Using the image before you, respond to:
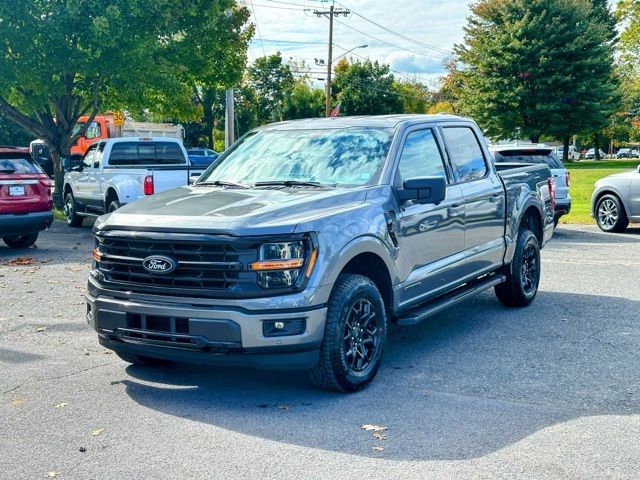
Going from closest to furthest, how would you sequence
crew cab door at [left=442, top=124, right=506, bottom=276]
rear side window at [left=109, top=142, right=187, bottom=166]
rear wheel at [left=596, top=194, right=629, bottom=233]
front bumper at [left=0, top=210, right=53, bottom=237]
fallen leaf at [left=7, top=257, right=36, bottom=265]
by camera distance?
crew cab door at [left=442, top=124, right=506, bottom=276] < fallen leaf at [left=7, top=257, right=36, bottom=265] < front bumper at [left=0, top=210, right=53, bottom=237] < rear wheel at [left=596, top=194, right=629, bottom=233] < rear side window at [left=109, top=142, right=187, bottom=166]

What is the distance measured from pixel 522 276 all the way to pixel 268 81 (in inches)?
2797

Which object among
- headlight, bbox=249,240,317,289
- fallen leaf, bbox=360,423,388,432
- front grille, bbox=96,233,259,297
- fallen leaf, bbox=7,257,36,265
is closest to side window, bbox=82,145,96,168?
fallen leaf, bbox=7,257,36,265

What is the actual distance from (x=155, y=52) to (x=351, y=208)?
15.1 metres

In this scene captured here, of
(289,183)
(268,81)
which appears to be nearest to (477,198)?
(289,183)

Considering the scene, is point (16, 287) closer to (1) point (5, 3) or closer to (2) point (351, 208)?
(2) point (351, 208)

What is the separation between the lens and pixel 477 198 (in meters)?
7.34

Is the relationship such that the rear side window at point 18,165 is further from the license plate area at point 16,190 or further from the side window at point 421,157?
the side window at point 421,157

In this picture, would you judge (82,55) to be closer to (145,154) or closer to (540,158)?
(145,154)

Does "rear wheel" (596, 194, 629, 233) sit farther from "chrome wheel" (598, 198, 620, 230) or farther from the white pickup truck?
the white pickup truck

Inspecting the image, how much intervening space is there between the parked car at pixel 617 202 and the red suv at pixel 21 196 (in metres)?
10.7

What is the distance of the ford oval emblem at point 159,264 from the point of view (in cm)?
516

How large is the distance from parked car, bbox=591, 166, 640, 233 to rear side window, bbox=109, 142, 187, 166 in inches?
344

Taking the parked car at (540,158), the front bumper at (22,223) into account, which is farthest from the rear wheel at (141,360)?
the parked car at (540,158)

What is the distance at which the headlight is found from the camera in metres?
5.04
